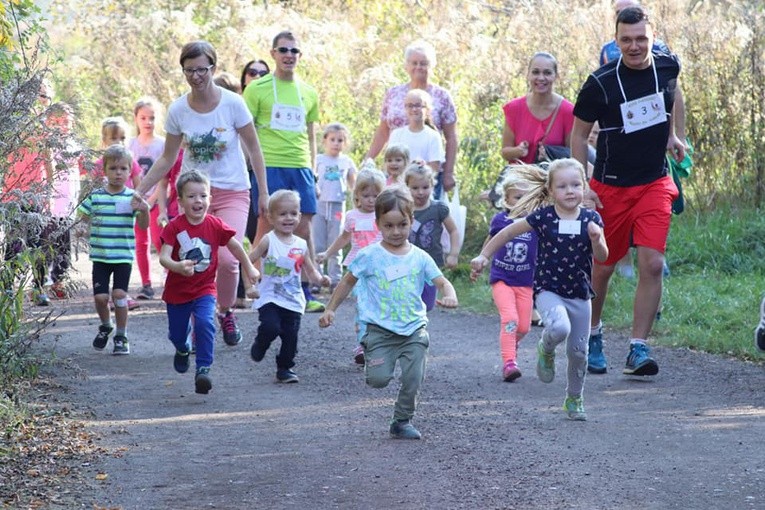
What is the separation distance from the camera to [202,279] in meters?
8.21

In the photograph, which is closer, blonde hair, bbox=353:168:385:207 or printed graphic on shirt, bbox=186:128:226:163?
printed graphic on shirt, bbox=186:128:226:163

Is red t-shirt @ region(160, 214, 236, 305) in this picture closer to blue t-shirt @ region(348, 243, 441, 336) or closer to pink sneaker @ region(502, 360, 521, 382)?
blue t-shirt @ region(348, 243, 441, 336)

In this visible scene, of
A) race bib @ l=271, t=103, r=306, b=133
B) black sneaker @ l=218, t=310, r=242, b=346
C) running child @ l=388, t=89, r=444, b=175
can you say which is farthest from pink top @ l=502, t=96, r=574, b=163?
black sneaker @ l=218, t=310, r=242, b=346

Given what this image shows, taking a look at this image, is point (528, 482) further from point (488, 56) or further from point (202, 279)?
point (488, 56)

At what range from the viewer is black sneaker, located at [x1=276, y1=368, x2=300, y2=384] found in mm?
8523

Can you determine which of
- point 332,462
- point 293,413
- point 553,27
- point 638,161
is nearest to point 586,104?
point 638,161

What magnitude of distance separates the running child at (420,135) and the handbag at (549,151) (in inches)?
56.2

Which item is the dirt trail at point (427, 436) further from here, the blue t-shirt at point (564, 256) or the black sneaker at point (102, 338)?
the blue t-shirt at point (564, 256)

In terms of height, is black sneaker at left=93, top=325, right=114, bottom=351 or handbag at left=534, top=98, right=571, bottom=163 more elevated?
handbag at left=534, top=98, right=571, bottom=163

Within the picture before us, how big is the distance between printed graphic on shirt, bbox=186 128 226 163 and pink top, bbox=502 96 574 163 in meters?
2.48

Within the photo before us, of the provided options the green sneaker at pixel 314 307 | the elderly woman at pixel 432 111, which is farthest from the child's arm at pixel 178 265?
the elderly woman at pixel 432 111

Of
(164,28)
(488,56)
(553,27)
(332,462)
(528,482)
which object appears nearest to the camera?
(528,482)

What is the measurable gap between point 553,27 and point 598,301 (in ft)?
24.6

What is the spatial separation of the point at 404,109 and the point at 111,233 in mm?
3308
